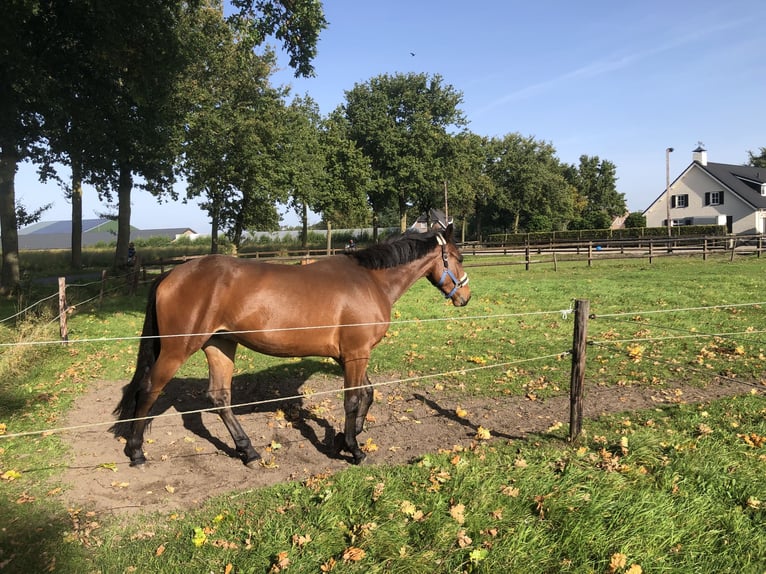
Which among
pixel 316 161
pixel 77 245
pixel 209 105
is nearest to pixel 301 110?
pixel 316 161

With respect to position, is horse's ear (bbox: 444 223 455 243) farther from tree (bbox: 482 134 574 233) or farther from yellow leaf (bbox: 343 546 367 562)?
tree (bbox: 482 134 574 233)

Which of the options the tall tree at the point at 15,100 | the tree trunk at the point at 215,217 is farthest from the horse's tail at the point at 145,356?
the tree trunk at the point at 215,217

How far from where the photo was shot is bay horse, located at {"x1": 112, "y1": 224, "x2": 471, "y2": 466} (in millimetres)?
5062

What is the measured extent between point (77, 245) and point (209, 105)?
1170cm

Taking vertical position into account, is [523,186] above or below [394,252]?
above

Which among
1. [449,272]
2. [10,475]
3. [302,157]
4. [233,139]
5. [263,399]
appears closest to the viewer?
[10,475]

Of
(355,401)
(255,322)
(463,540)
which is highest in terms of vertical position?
(255,322)

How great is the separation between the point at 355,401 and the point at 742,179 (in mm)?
59913

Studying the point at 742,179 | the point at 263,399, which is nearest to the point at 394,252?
the point at 263,399

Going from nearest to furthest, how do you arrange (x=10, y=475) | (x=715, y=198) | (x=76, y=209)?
(x=10, y=475) < (x=76, y=209) < (x=715, y=198)

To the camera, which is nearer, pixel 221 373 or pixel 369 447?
pixel 369 447

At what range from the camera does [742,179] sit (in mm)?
49875

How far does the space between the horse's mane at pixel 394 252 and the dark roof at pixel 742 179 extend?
52862mm

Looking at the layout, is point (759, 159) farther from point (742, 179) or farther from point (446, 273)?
point (446, 273)
